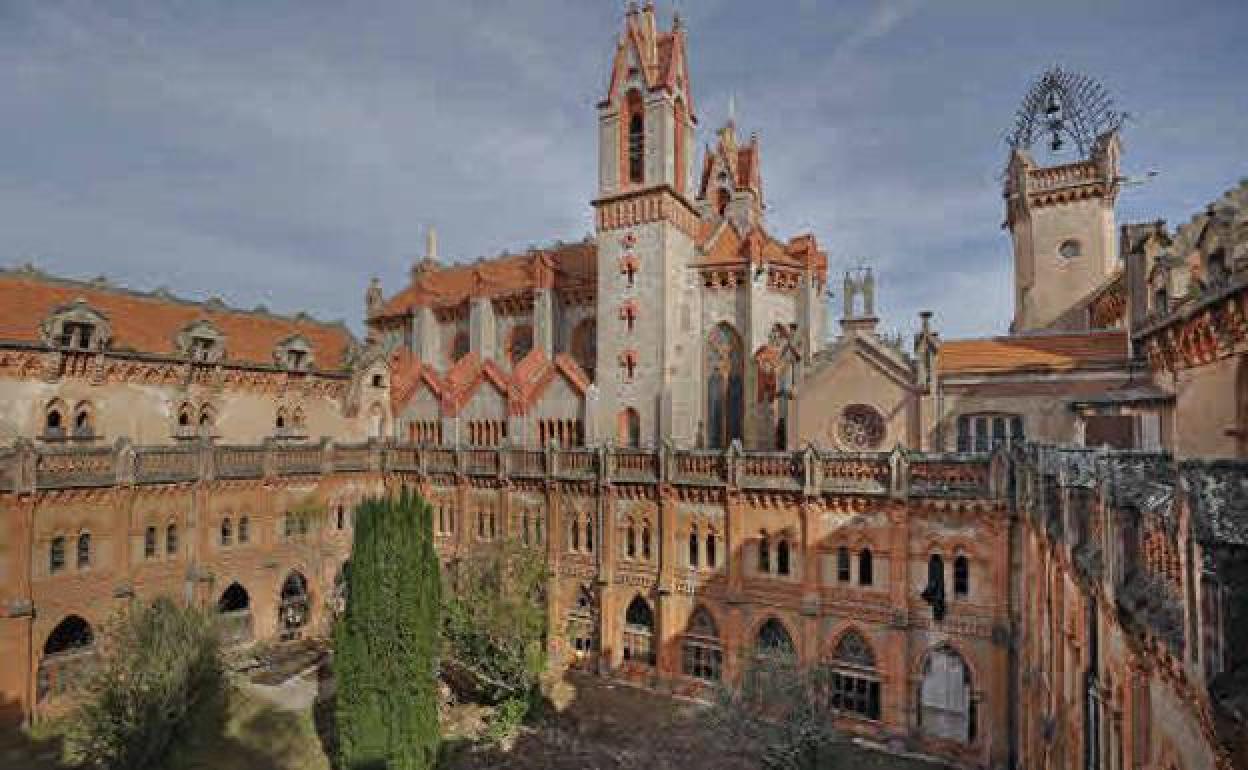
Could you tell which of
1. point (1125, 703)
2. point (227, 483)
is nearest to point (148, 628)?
point (227, 483)

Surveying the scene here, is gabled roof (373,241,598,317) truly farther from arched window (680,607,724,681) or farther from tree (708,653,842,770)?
tree (708,653,842,770)

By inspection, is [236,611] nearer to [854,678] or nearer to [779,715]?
[779,715]

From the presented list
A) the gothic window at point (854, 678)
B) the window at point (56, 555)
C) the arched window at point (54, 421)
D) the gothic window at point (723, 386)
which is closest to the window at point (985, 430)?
the gothic window at point (854, 678)

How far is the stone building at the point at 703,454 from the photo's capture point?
48.5 ft

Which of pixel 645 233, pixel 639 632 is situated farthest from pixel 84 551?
pixel 645 233

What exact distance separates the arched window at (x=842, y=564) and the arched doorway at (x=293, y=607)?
1085 inches

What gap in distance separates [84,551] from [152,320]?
1358cm

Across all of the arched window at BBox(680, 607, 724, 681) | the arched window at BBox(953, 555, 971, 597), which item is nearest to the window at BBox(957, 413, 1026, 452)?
the arched window at BBox(953, 555, 971, 597)

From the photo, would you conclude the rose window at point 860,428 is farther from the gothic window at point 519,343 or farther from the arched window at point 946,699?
the gothic window at point 519,343

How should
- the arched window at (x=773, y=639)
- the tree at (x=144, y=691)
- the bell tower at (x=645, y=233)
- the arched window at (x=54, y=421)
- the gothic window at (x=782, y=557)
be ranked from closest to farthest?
1. the tree at (x=144, y=691)
2. the arched window at (x=773, y=639)
3. the gothic window at (x=782, y=557)
4. the arched window at (x=54, y=421)
5. the bell tower at (x=645, y=233)

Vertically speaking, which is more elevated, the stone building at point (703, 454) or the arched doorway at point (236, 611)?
the stone building at point (703, 454)

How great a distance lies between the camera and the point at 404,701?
2059 cm

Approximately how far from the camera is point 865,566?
2412 cm

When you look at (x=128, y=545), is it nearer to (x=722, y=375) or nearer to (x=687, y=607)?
(x=687, y=607)
